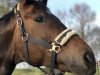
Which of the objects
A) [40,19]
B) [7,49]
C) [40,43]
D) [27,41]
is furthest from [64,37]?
[7,49]

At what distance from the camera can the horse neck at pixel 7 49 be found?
205 inches

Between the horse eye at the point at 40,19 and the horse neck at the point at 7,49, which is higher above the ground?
the horse eye at the point at 40,19

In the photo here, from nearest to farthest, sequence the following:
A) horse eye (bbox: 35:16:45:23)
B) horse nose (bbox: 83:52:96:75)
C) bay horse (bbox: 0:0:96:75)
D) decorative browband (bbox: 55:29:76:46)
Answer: horse nose (bbox: 83:52:96:75)
bay horse (bbox: 0:0:96:75)
decorative browband (bbox: 55:29:76:46)
horse eye (bbox: 35:16:45:23)

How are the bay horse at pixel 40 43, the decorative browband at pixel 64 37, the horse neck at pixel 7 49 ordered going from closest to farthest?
the bay horse at pixel 40 43 < the decorative browband at pixel 64 37 < the horse neck at pixel 7 49

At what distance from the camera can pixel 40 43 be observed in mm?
4867

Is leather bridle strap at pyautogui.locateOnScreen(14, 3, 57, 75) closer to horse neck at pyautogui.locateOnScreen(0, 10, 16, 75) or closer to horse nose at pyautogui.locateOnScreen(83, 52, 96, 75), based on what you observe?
horse neck at pyautogui.locateOnScreen(0, 10, 16, 75)

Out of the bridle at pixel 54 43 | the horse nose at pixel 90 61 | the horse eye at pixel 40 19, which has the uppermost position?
the horse eye at pixel 40 19

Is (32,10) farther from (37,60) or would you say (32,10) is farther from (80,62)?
(80,62)

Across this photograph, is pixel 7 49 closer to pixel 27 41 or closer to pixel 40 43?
pixel 27 41

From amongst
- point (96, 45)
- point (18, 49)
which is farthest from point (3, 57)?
point (96, 45)

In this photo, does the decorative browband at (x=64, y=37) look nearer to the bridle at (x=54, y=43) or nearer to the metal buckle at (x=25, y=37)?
the bridle at (x=54, y=43)

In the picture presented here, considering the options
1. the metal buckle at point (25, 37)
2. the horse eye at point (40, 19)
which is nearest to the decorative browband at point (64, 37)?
the horse eye at point (40, 19)

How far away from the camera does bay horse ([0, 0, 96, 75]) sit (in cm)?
453

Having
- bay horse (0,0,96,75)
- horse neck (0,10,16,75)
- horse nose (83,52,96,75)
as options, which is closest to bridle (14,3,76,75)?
bay horse (0,0,96,75)
